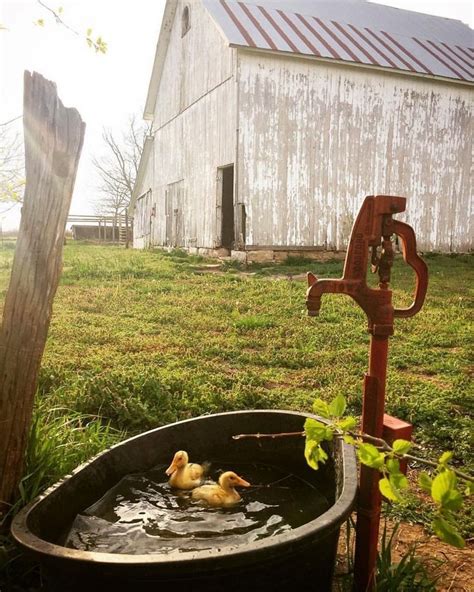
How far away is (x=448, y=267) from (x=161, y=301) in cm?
732

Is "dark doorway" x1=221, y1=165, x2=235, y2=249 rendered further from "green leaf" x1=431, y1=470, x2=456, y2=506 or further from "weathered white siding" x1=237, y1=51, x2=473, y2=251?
"green leaf" x1=431, y1=470, x2=456, y2=506

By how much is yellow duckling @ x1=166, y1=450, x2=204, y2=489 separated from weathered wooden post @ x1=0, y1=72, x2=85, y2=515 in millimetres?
683

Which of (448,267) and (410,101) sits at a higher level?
(410,101)

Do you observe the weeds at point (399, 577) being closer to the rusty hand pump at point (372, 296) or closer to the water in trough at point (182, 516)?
the rusty hand pump at point (372, 296)

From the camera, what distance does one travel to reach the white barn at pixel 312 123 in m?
12.7

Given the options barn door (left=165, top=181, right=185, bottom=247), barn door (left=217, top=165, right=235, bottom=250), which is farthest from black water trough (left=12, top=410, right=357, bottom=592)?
barn door (left=165, top=181, right=185, bottom=247)

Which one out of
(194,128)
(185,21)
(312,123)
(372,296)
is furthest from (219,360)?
(185,21)

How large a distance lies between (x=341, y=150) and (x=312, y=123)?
988mm

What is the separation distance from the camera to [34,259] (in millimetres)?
2277

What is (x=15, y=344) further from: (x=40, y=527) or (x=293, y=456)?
(x=293, y=456)

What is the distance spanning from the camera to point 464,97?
48.8ft

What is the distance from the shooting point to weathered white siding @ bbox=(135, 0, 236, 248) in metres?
13.4

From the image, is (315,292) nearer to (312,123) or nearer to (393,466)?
(393,466)

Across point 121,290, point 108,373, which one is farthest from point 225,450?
point 121,290
